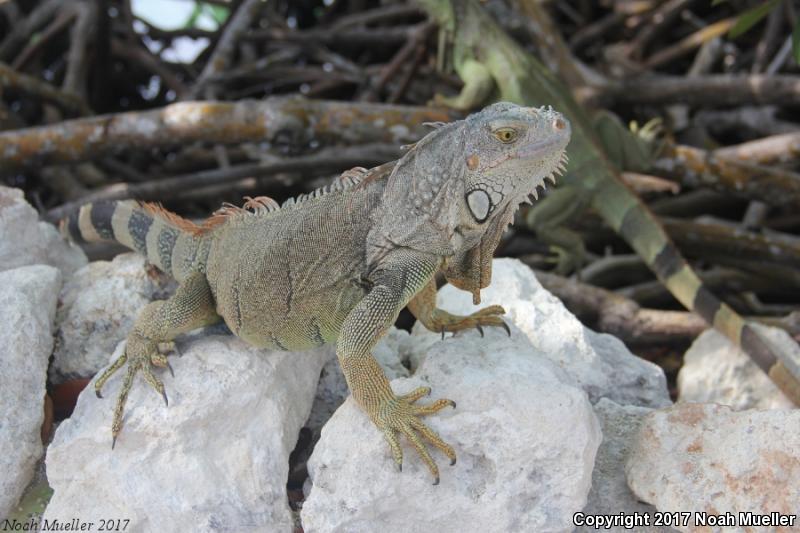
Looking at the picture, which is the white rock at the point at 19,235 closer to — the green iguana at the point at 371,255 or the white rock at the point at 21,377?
the white rock at the point at 21,377

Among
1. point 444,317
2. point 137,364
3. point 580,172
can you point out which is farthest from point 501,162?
point 580,172

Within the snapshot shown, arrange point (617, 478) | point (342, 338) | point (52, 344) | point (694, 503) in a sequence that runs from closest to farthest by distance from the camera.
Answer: point (694, 503) → point (342, 338) → point (617, 478) → point (52, 344)

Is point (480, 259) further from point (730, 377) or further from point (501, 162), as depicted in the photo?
point (730, 377)

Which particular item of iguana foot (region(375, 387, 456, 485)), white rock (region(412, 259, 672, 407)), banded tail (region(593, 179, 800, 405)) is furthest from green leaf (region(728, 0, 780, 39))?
iguana foot (region(375, 387, 456, 485))

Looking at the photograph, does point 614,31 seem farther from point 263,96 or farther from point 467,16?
point 263,96

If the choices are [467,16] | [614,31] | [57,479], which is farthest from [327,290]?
[614,31]
